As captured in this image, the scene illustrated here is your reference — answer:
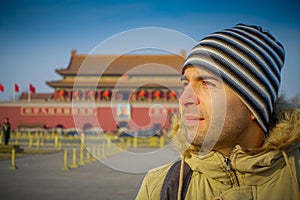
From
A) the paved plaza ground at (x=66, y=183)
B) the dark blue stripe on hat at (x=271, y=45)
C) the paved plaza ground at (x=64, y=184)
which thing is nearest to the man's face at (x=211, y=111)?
the dark blue stripe on hat at (x=271, y=45)

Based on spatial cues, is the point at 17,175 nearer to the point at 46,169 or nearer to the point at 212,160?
the point at 46,169

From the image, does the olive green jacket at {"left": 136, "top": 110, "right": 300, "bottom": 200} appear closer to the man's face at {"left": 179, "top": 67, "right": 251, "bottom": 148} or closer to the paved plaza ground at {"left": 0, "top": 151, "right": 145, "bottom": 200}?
the man's face at {"left": 179, "top": 67, "right": 251, "bottom": 148}

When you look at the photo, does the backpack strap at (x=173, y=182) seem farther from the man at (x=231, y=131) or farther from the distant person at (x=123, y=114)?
the distant person at (x=123, y=114)

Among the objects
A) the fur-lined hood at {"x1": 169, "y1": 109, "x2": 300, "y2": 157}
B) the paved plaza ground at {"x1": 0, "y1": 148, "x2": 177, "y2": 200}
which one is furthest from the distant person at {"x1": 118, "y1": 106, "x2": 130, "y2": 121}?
the fur-lined hood at {"x1": 169, "y1": 109, "x2": 300, "y2": 157}

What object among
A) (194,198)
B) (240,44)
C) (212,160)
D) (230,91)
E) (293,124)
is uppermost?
(240,44)

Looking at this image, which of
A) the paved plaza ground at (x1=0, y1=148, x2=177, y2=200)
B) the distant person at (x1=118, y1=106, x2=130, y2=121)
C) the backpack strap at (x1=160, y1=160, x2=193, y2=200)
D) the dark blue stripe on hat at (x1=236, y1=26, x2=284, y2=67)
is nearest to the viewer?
the backpack strap at (x1=160, y1=160, x2=193, y2=200)

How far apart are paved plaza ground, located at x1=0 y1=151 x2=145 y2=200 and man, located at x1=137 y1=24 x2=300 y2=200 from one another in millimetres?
4430

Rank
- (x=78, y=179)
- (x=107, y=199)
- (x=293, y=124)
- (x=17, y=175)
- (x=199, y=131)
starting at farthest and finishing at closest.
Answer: (x=17, y=175) → (x=78, y=179) → (x=107, y=199) → (x=293, y=124) → (x=199, y=131)

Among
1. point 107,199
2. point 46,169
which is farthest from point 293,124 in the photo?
point 46,169

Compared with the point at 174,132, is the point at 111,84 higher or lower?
higher

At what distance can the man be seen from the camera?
3.89 ft

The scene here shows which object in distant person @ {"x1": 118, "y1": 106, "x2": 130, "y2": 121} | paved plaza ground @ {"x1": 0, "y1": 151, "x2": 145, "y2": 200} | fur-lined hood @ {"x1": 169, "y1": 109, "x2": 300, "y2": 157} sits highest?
fur-lined hood @ {"x1": 169, "y1": 109, "x2": 300, "y2": 157}

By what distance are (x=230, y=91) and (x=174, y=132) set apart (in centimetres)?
27

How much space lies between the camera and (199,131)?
1184 mm
